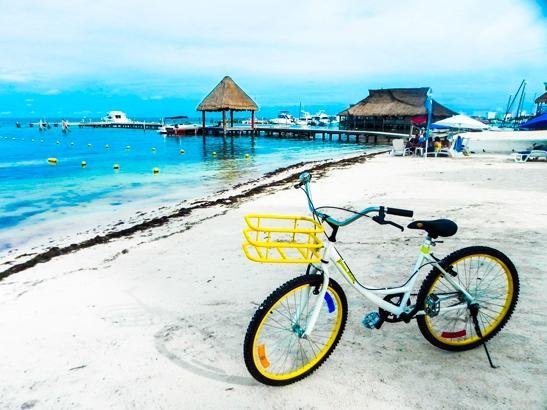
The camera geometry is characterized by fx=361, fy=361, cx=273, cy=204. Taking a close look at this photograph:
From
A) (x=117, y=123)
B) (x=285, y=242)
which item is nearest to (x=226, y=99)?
(x=285, y=242)

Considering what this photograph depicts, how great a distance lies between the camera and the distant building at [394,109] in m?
45.4

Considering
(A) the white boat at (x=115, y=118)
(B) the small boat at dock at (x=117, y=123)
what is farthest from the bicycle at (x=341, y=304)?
(A) the white boat at (x=115, y=118)

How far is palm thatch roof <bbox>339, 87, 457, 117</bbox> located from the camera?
45.1m

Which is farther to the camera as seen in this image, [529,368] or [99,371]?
[99,371]

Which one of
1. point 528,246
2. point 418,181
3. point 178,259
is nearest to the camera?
point 528,246

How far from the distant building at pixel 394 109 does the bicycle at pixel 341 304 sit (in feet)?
150

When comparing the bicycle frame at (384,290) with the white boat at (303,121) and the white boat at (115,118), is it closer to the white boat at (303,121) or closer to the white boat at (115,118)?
the white boat at (303,121)

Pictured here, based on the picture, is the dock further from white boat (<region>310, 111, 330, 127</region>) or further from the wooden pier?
white boat (<region>310, 111, 330, 127</region>)

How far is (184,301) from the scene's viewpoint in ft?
14.1

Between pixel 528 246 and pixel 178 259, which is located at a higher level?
pixel 528 246

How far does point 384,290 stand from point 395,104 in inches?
1959

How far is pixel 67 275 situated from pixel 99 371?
122 inches

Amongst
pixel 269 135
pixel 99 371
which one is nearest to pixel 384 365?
pixel 99 371

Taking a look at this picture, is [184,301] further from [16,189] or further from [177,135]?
[177,135]
